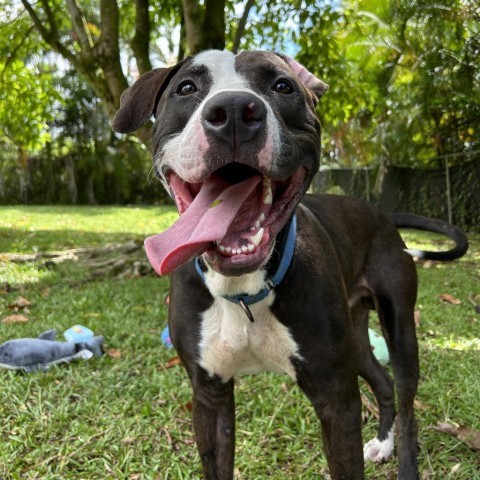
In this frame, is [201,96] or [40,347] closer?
[201,96]

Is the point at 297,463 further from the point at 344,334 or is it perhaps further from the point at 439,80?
the point at 439,80

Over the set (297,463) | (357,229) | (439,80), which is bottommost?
(297,463)

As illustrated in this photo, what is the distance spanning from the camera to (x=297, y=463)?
2.98 meters

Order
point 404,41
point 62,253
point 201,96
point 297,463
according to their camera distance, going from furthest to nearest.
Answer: point 404,41 → point 62,253 → point 297,463 → point 201,96

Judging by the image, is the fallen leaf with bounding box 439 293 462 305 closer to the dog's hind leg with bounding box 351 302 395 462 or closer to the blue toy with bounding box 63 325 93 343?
the dog's hind leg with bounding box 351 302 395 462

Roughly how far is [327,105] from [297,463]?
575 cm

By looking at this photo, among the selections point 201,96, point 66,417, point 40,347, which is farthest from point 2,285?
point 201,96

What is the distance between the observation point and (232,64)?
7.51 feet

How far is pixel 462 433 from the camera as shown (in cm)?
308

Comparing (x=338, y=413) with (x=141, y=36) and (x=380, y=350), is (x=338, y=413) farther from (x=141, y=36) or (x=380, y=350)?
(x=141, y=36)

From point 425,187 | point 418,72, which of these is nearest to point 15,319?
point 425,187

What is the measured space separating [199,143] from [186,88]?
1.58 feet

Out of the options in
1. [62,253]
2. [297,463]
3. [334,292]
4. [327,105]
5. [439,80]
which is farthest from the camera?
[439,80]

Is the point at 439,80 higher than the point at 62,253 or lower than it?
higher
